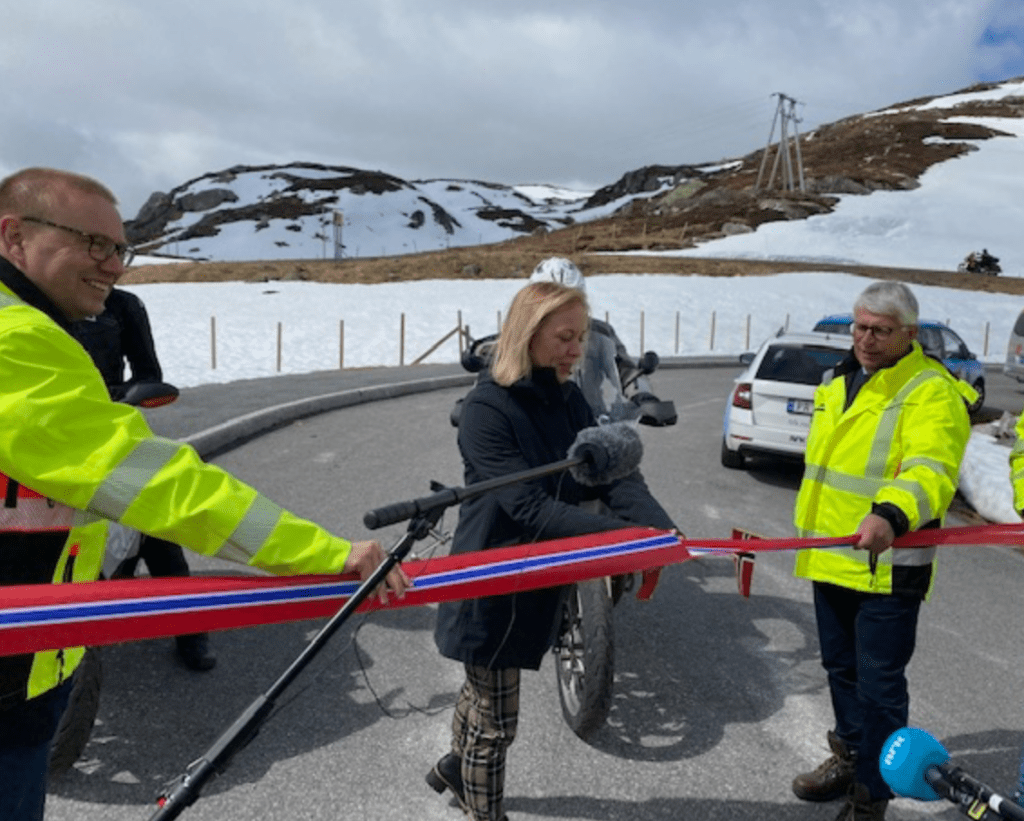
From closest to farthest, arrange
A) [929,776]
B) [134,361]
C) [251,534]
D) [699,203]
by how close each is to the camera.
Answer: [251,534] → [929,776] → [134,361] → [699,203]

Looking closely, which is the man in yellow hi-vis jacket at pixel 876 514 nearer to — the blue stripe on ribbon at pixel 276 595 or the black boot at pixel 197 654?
the blue stripe on ribbon at pixel 276 595

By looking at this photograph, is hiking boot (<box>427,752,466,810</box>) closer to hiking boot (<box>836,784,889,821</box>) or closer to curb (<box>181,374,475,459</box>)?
hiking boot (<box>836,784,889,821</box>)

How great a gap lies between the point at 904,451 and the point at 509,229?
601 feet

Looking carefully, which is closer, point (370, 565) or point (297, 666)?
point (297, 666)

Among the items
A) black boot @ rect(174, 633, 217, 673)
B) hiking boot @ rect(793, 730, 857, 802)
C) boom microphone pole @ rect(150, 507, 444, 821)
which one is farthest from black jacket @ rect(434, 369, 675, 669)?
black boot @ rect(174, 633, 217, 673)

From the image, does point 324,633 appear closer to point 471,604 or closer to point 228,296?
point 471,604

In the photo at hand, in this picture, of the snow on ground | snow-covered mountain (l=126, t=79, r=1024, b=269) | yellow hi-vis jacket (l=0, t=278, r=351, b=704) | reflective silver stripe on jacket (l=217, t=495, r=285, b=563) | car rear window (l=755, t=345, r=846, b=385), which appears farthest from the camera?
snow-covered mountain (l=126, t=79, r=1024, b=269)

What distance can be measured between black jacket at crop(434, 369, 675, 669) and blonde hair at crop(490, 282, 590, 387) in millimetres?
46

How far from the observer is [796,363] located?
9477 millimetres

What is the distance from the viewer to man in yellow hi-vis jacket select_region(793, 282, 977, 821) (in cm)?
299

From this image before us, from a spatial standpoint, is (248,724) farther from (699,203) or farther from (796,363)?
(699,203)

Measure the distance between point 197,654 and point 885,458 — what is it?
331cm

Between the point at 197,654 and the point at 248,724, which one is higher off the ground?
the point at 248,724

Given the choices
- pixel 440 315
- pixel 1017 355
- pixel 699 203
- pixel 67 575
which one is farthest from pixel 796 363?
pixel 699 203
